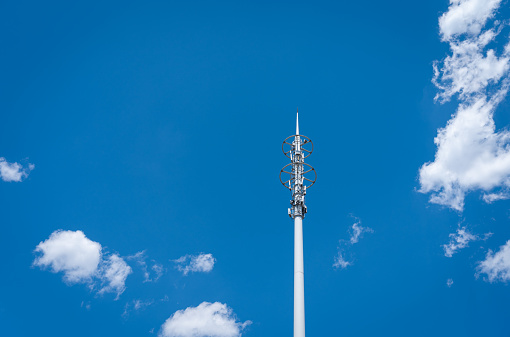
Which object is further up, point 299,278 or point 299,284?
point 299,278

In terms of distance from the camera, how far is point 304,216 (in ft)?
154

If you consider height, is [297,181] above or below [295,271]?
above

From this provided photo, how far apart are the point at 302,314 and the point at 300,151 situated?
18380 mm

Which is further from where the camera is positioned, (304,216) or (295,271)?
(304,216)

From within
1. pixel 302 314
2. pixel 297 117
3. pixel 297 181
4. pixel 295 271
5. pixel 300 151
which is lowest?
pixel 302 314

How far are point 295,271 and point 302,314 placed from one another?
4126 millimetres

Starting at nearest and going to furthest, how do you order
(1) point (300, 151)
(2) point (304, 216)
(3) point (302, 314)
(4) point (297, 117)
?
(3) point (302, 314), (2) point (304, 216), (1) point (300, 151), (4) point (297, 117)

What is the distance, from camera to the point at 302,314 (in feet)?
131

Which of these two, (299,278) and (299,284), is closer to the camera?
Answer: (299,284)

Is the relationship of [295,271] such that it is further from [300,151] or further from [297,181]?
[300,151]

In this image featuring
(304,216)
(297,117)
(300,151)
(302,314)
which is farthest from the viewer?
(297,117)

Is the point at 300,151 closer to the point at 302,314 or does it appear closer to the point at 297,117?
the point at 297,117

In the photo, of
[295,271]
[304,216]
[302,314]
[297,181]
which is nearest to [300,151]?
[297,181]

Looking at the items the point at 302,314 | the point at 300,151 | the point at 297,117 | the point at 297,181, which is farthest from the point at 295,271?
the point at 297,117
